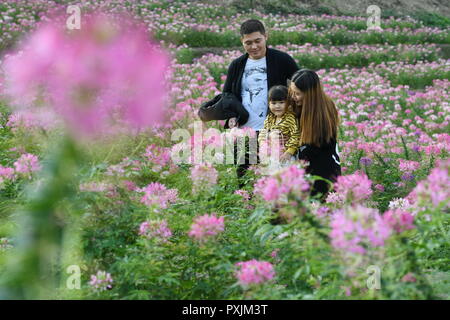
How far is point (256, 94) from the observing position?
368 centimetres

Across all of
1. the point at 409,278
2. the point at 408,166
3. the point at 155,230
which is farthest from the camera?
the point at 408,166

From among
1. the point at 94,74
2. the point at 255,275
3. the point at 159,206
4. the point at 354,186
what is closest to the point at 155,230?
the point at 159,206

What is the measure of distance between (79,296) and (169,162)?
5.95 ft

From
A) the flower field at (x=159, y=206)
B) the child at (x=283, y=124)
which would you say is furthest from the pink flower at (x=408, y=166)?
the child at (x=283, y=124)

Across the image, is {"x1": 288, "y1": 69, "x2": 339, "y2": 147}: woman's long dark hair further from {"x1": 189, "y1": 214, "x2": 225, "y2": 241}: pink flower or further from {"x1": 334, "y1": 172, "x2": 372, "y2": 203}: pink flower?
{"x1": 189, "y1": 214, "x2": 225, "y2": 241}: pink flower

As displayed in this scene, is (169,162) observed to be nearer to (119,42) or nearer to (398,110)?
(119,42)

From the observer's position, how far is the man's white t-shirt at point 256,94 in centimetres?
365

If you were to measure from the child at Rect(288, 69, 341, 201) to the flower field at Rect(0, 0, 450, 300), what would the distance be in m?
0.52

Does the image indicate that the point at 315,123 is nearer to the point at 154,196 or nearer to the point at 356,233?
the point at 154,196

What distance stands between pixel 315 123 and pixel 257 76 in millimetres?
747

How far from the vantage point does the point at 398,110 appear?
6465mm

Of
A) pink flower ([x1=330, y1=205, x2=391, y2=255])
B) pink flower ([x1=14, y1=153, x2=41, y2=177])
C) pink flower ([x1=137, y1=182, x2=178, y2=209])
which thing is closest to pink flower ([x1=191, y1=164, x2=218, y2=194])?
pink flower ([x1=137, y1=182, x2=178, y2=209])

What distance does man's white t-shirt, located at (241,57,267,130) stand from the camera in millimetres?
3652

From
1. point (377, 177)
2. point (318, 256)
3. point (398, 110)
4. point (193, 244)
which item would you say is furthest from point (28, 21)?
point (318, 256)
